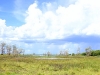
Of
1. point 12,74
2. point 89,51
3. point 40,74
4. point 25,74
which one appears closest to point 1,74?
point 12,74

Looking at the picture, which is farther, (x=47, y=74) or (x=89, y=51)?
(x=89, y=51)

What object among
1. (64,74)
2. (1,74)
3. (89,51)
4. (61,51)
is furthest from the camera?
(61,51)

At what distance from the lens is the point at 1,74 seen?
25.2m

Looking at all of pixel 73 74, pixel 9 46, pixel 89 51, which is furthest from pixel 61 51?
pixel 73 74

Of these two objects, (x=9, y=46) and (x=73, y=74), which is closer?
(x=73, y=74)

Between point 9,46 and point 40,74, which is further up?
point 9,46

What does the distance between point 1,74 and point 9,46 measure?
10427 centimetres

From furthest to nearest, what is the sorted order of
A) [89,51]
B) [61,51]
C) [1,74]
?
[61,51]
[89,51]
[1,74]

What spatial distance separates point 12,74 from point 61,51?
107 metres

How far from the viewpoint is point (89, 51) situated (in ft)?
395

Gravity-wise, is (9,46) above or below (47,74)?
above

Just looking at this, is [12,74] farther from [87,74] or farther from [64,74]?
[87,74]

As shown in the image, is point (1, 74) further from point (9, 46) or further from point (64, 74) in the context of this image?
point (9, 46)

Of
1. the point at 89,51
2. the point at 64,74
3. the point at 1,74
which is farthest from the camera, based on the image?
the point at 89,51
